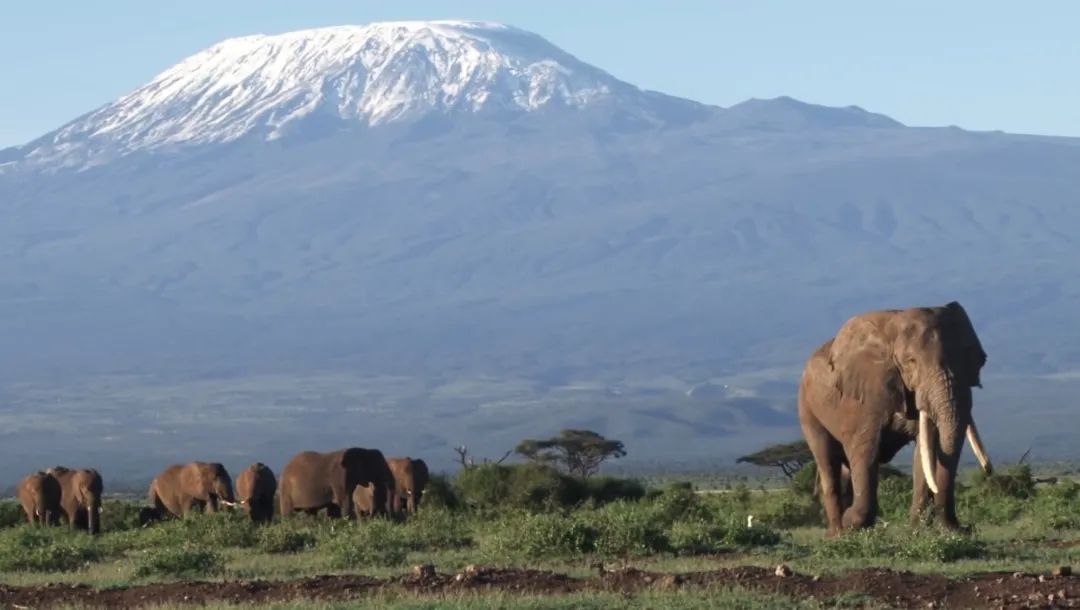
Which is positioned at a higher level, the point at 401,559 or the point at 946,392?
the point at 946,392

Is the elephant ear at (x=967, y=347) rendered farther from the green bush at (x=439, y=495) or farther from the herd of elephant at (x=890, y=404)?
the green bush at (x=439, y=495)

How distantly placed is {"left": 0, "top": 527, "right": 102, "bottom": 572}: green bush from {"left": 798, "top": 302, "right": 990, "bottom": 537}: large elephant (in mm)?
6856

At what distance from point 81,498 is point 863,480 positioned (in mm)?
17793

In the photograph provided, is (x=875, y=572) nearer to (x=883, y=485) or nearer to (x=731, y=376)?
(x=883, y=485)

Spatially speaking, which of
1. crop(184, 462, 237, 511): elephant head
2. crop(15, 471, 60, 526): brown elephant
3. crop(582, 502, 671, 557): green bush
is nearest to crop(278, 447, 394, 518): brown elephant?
crop(184, 462, 237, 511): elephant head

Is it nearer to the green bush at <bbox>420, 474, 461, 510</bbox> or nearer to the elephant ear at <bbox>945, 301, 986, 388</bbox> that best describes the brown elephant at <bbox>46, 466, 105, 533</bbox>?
the green bush at <bbox>420, 474, 461, 510</bbox>

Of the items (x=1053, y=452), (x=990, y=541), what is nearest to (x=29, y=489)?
(x=990, y=541)

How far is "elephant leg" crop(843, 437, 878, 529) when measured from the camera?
68.0 ft

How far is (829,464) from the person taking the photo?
21938mm

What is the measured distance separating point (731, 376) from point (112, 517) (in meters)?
155

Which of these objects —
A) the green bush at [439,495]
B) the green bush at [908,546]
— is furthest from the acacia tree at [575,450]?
the green bush at [908,546]

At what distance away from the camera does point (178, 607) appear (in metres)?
16.4

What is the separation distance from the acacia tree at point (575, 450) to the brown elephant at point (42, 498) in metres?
32.1

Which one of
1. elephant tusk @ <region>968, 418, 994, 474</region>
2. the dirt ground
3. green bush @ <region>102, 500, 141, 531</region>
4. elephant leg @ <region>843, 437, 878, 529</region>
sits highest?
elephant tusk @ <region>968, 418, 994, 474</region>
